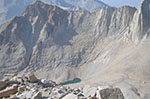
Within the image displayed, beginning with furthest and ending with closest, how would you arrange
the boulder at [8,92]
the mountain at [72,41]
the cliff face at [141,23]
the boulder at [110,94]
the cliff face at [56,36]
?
the cliff face at [56,36] < the mountain at [72,41] < the cliff face at [141,23] < the boulder at [8,92] < the boulder at [110,94]

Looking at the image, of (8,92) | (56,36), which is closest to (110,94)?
(8,92)

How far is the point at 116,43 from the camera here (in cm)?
6328

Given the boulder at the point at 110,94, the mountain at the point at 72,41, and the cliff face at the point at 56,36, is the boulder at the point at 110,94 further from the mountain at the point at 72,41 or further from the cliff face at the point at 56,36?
the cliff face at the point at 56,36

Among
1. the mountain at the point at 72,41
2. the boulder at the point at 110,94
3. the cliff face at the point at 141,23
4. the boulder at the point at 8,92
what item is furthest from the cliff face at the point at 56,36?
the boulder at the point at 110,94

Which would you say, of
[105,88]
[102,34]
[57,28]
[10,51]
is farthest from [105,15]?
[105,88]

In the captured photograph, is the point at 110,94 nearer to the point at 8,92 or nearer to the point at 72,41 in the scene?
the point at 8,92

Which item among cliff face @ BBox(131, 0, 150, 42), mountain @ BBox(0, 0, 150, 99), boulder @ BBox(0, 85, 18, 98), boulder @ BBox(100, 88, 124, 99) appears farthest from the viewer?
mountain @ BBox(0, 0, 150, 99)

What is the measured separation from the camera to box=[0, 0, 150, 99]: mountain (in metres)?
59.1

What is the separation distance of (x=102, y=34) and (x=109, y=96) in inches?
2461

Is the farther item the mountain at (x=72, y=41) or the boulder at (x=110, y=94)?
the mountain at (x=72, y=41)

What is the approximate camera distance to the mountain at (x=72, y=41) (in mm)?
59094

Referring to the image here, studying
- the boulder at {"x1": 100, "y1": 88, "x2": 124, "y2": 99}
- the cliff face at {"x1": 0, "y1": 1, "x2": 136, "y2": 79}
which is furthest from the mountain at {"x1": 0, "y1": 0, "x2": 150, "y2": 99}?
the boulder at {"x1": 100, "y1": 88, "x2": 124, "y2": 99}

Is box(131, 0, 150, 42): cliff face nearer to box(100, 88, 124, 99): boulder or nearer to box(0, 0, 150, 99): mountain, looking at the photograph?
box(0, 0, 150, 99): mountain

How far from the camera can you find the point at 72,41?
74.0 meters
